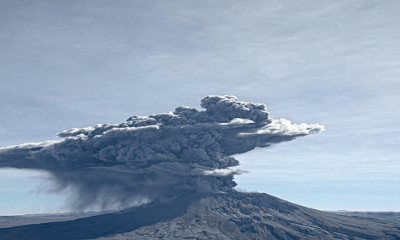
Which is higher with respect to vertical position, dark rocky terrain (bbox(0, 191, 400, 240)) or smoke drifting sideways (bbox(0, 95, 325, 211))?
smoke drifting sideways (bbox(0, 95, 325, 211))

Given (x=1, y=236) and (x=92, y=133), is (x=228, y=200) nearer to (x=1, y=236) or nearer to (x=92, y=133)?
(x=92, y=133)

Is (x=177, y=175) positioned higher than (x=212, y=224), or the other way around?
(x=177, y=175)

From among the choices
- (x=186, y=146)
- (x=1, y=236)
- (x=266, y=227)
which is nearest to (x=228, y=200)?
(x=266, y=227)

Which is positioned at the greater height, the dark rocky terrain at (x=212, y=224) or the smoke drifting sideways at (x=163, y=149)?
the smoke drifting sideways at (x=163, y=149)
